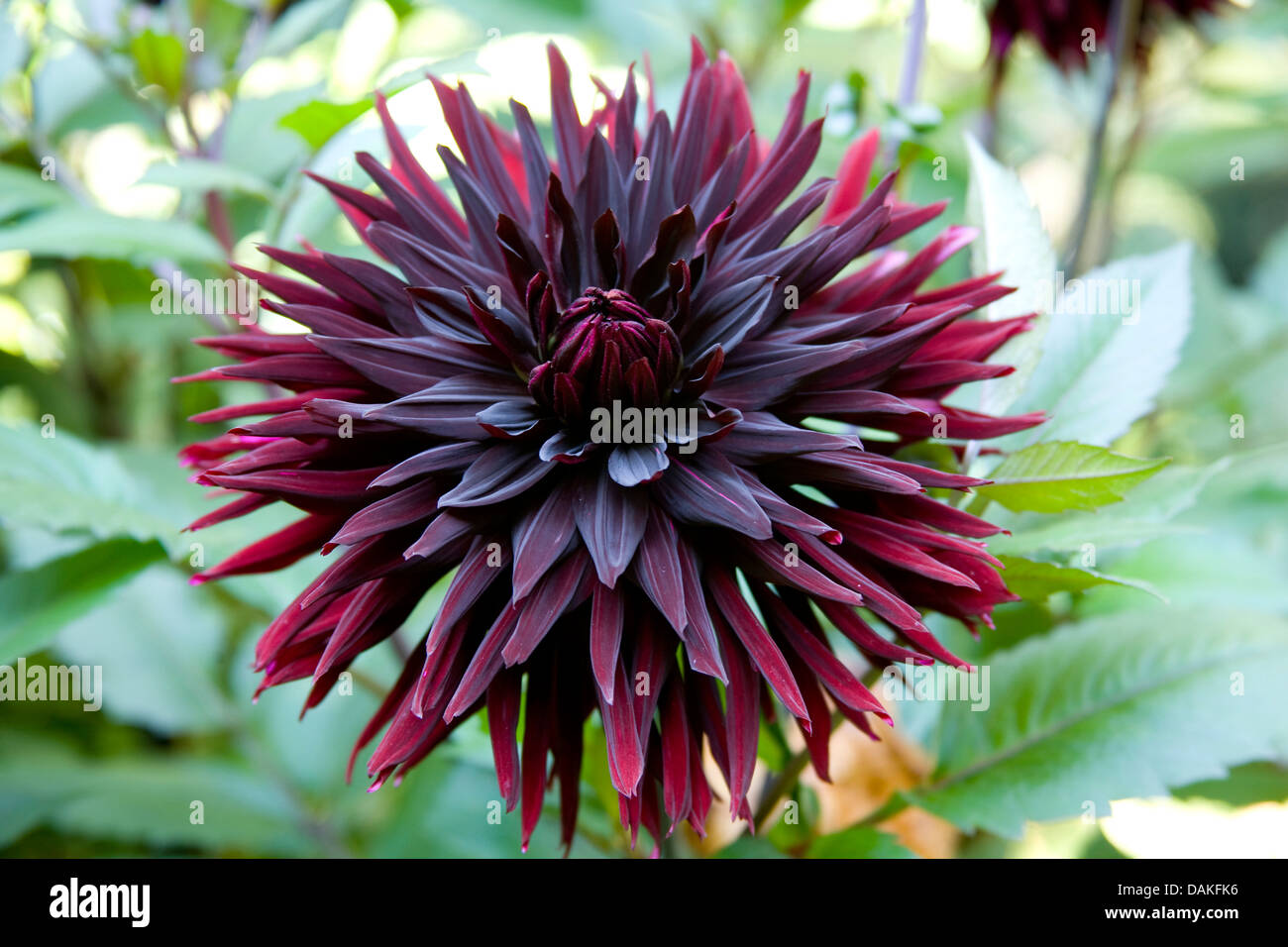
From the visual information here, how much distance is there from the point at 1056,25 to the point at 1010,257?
15.3 inches

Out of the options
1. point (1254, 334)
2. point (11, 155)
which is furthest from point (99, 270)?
point (1254, 334)

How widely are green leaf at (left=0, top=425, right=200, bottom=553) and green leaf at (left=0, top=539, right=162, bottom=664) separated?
0.9 inches

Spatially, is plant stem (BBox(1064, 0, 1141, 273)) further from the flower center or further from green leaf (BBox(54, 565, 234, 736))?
green leaf (BBox(54, 565, 234, 736))

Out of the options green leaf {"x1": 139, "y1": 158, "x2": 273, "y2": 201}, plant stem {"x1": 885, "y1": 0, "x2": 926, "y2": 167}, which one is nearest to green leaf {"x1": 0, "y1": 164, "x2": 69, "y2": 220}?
green leaf {"x1": 139, "y1": 158, "x2": 273, "y2": 201}

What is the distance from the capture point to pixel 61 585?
52 centimetres

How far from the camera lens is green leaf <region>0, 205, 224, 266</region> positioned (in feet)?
1.62

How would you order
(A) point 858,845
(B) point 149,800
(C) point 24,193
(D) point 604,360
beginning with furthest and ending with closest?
(B) point 149,800 → (C) point 24,193 → (A) point 858,845 → (D) point 604,360

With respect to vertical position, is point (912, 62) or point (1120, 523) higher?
point (912, 62)

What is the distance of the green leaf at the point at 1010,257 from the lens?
0.42 m

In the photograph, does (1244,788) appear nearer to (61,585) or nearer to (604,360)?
(604,360)

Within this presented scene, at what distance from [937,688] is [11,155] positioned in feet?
2.76

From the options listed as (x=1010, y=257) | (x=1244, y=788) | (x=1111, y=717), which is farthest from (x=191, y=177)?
(x=1244, y=788)

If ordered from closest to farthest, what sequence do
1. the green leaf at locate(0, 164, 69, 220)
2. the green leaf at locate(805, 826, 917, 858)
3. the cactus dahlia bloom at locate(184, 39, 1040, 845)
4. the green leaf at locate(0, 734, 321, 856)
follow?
the cactus dahlia bloom at locate(184, 39, 1040, 845), the green leaf at locate(805, 826, 917, 858), the green leaf at locate(0, 164, 69, 220), the green leaf at locate(0, 734, 321, 856)

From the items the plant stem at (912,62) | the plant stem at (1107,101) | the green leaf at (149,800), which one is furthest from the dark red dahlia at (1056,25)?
the green leaf at (149,800)
